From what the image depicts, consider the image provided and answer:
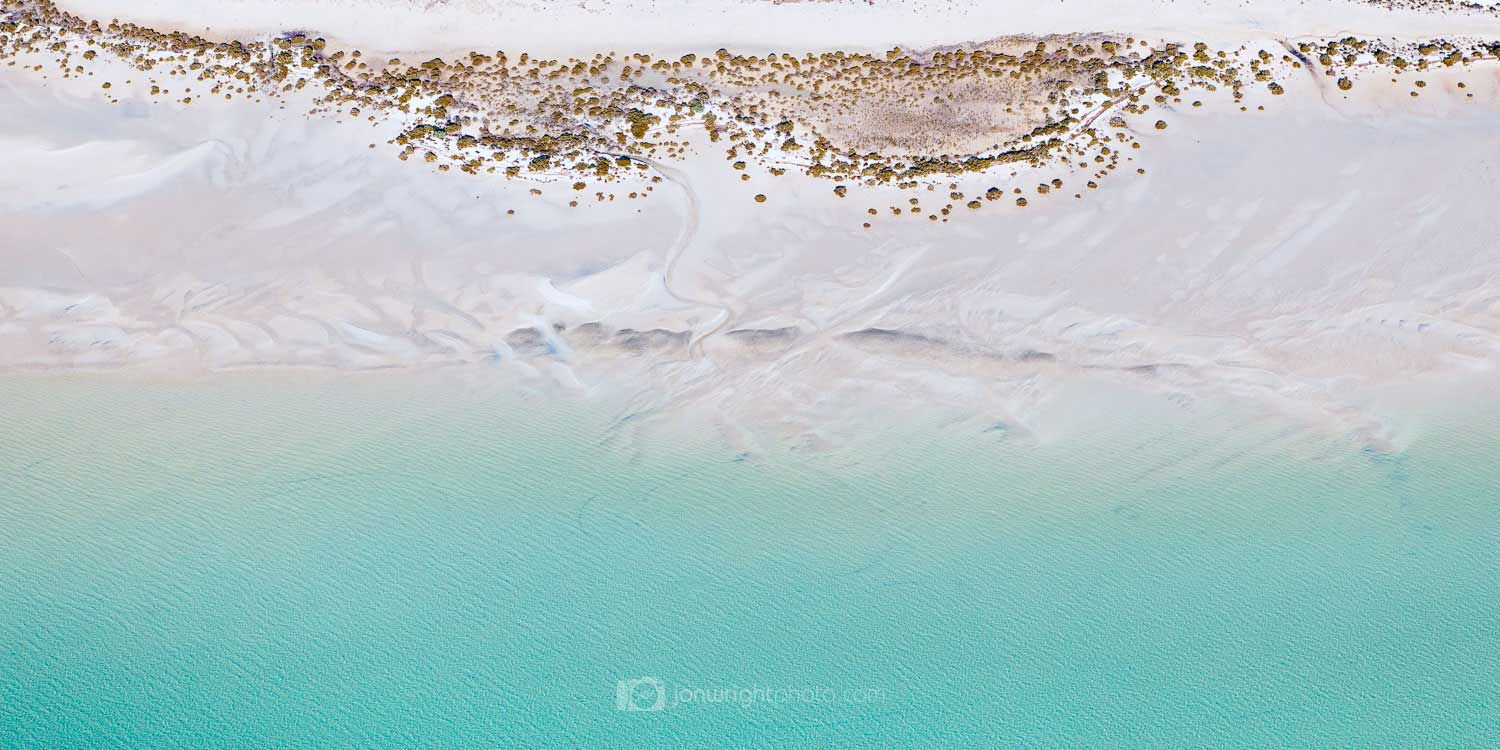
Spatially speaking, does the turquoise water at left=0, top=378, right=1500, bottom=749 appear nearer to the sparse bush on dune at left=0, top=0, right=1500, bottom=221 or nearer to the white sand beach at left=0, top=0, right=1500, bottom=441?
the white sand beach at left=0, top=0, right=1500, bottom=441

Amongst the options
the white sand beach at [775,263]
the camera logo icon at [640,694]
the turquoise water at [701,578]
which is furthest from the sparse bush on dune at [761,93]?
the camera logo icon at [640,694]

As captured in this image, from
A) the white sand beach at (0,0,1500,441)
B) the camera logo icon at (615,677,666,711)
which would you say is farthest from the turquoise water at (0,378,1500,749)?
the white sand beach at (0,0,1500,441)

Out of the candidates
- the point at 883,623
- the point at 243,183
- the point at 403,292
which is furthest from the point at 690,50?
the point at 883,623

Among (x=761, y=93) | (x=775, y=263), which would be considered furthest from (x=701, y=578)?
(x=761, y=93)

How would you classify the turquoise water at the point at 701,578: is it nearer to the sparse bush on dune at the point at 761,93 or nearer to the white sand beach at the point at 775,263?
the white sand beach at the point at 775,263

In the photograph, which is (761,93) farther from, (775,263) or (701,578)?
(701,578)

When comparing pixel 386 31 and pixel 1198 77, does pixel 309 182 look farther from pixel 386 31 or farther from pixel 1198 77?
pixel 1198 77
